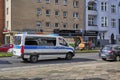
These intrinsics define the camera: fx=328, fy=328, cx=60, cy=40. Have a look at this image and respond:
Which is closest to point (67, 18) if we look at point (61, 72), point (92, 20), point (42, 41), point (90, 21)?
point (90, 21)

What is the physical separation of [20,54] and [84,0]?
47.0 metres

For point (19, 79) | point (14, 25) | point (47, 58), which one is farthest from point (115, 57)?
point (14, 25)

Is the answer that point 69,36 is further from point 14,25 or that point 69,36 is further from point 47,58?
point 47,58

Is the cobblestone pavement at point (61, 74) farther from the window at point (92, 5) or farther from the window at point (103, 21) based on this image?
the window at point (103, 21)

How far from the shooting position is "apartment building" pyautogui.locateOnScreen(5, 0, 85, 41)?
60906 millimetres

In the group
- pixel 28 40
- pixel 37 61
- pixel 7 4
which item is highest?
pixel 7 4

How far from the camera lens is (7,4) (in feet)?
205

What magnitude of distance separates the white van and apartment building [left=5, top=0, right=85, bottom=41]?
1295 inches

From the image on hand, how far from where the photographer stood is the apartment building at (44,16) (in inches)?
2398

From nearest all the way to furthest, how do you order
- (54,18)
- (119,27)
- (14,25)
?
(14,25), (54,18), (119,27)

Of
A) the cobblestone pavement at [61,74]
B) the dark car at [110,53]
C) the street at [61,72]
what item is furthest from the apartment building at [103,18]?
the cobblestone pavement at [61,74]

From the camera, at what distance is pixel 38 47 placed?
26.3 m

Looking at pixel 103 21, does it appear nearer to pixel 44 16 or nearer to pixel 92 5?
pixel 92 5

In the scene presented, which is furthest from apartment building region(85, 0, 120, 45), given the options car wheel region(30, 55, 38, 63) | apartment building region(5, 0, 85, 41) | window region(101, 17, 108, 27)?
car wheel region(30, 55, 38, 63)
